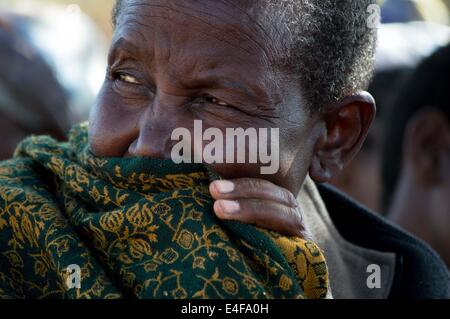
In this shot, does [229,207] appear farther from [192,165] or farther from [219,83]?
[219,83]

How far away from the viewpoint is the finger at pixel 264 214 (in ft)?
7.98

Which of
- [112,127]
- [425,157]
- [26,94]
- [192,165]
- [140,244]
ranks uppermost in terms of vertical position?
[26,94]

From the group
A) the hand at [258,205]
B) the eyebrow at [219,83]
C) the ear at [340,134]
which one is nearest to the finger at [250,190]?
the hand at [258,205]

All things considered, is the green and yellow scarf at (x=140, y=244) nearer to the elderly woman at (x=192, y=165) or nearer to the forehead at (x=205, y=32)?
the elderly woman at (x=192, y=165)

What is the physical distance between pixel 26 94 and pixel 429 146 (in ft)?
8.72

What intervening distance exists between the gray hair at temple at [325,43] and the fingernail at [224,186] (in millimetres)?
571

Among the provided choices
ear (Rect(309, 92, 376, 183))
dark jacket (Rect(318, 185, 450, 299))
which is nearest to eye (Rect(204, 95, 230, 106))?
ear (Rect(309, 92, 376, 183))

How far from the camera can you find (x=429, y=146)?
5109mm

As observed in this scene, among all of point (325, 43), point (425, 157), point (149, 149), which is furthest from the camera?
point (425, 157)

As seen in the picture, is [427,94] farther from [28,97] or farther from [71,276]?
[71,276]

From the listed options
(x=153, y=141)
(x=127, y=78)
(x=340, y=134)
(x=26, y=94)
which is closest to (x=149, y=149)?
(x=153, y=141)

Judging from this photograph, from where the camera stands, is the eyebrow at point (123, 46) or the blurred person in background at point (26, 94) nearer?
the eyebrow at point (123, 46)
